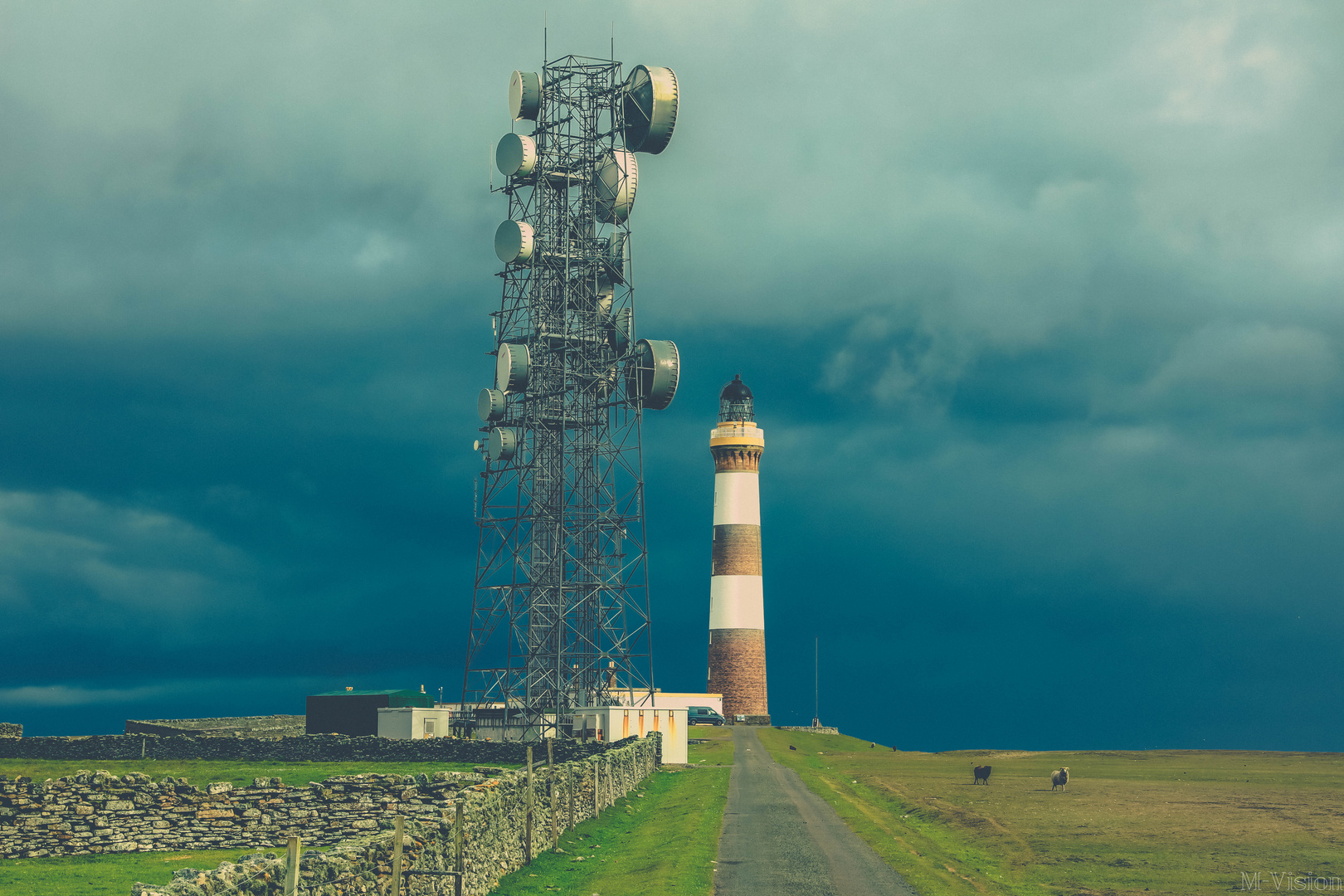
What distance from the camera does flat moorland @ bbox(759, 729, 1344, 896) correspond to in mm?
26562

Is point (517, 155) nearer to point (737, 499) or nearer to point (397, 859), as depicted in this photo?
point (737, 499)

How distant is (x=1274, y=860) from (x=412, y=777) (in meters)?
23.3

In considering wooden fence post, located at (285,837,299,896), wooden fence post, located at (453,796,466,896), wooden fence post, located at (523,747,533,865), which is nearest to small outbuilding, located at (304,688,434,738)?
wooden fence post, located at (523,747,533,865)

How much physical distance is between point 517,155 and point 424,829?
5696 cm

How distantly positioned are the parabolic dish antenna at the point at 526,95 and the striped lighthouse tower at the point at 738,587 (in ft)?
98.8

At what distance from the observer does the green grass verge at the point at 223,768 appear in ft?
154

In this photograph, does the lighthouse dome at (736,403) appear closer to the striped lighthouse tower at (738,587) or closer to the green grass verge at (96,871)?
the striped lighthouse tower at (738,587)

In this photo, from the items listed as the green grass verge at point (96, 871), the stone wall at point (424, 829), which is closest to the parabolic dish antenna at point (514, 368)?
the stone wall at point (424, 829)

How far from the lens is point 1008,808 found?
41.7 meters

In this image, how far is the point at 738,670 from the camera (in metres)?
88.4

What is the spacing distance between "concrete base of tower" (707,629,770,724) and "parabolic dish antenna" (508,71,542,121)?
39.7 m

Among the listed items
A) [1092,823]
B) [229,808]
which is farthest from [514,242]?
[1092,823]

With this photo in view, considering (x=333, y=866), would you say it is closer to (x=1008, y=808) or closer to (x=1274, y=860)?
(x=1274, y=860)

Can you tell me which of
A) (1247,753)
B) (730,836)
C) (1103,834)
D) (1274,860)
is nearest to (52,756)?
(730,836)
